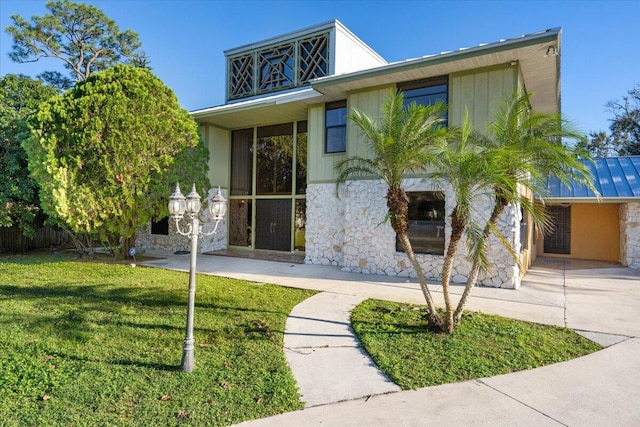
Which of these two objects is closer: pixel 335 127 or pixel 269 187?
pixel 335 127

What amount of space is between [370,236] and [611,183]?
27.8 feet

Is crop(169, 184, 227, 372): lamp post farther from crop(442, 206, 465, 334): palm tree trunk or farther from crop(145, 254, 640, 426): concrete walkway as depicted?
crop(442, 206, 465, 334): palm tree trunk

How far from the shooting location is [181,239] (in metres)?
14.0

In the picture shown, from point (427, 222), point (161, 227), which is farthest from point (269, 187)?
point (427, 222)

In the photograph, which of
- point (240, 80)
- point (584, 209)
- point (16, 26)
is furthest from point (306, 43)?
point (16, 26)

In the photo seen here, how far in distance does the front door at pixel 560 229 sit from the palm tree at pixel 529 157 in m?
10.9

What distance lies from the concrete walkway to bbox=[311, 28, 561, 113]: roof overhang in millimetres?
5225

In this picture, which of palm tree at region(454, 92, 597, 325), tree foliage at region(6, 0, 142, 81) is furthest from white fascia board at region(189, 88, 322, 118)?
tree foliage at region(6, 0, 142, 81)

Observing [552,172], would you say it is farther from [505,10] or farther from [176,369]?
[505,10]

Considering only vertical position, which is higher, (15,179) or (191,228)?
(15,179)

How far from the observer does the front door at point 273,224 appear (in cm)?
1355

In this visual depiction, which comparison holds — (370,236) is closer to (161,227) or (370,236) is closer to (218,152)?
(218,152)

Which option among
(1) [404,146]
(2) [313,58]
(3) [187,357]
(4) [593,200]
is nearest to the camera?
(3) [187,357]

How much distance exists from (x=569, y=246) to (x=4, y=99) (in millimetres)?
22556
